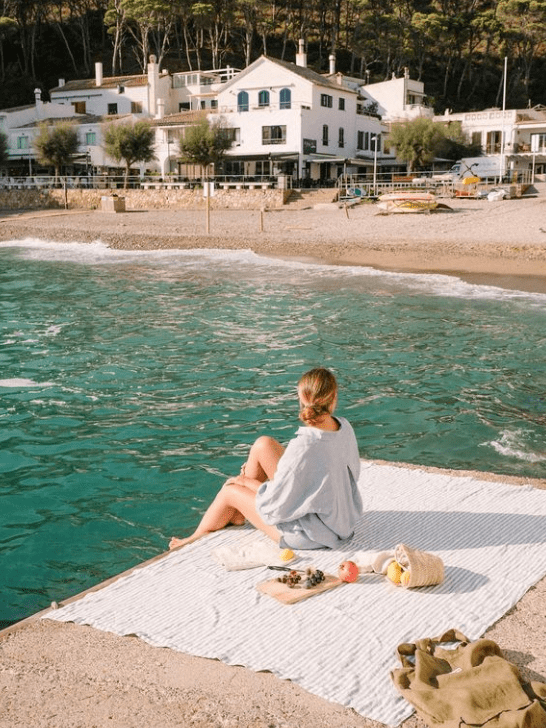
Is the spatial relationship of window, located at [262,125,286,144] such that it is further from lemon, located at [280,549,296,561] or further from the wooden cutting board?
the wooden cutting board

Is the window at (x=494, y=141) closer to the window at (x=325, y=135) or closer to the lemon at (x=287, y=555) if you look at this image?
the window at (x=325, y=135)

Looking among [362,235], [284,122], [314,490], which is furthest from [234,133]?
[314,490]

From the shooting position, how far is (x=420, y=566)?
16.0ft

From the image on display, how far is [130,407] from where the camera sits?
11.4 metres

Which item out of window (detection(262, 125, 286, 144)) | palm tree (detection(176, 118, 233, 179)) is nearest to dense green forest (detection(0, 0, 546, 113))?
window (detection(262, 125, 286, 144))

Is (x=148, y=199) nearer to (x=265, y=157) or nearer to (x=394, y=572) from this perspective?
(x=265, y=157)

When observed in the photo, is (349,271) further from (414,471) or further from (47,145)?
(47,145)

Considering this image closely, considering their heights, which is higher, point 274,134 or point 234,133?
point 234,133

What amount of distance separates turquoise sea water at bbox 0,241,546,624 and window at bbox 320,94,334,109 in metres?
39.0

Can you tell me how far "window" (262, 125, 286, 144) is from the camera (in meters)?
57.8

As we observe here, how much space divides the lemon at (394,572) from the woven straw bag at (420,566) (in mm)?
30

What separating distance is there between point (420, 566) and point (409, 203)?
35971mm

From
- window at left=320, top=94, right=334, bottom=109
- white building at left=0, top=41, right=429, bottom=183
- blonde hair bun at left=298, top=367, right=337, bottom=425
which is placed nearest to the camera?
blonde hair bun at left=298, top=367, right=337, bottom=425

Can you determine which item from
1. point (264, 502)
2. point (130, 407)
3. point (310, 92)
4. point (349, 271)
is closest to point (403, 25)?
point (310, 92)
